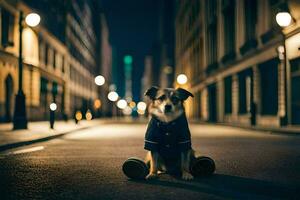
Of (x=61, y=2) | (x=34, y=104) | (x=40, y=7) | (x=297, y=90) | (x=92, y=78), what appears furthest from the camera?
(x=92, y=78)

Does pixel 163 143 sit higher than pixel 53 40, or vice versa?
pixel 53 40

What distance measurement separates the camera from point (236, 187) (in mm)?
5148

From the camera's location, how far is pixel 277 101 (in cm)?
2405

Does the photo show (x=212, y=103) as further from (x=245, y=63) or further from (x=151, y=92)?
(x=151, y=92)

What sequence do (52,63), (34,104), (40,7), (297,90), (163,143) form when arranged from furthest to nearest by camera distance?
(52,63)
(40,7)
(34,104)
(297,90)
(163,143)

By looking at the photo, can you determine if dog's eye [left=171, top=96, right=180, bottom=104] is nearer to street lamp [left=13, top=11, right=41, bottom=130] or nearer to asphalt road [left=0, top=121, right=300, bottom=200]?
asphalt road [left=0, top=121, right=300, bottom=200]

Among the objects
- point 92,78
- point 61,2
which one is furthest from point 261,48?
point 92,78

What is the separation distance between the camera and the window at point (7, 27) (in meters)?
28.6

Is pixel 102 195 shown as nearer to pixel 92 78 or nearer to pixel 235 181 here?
pixel 235 181

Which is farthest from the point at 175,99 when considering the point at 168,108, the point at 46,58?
the point at 46,58

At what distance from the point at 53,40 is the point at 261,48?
2321cm

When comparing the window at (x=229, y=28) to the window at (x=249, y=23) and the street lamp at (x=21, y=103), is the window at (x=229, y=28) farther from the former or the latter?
the street lamp at (x=21, y=103)

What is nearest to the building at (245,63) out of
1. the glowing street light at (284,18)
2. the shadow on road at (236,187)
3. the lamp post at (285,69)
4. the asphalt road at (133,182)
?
the lamp post at (285,69)

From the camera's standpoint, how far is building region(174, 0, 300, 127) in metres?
22.5
